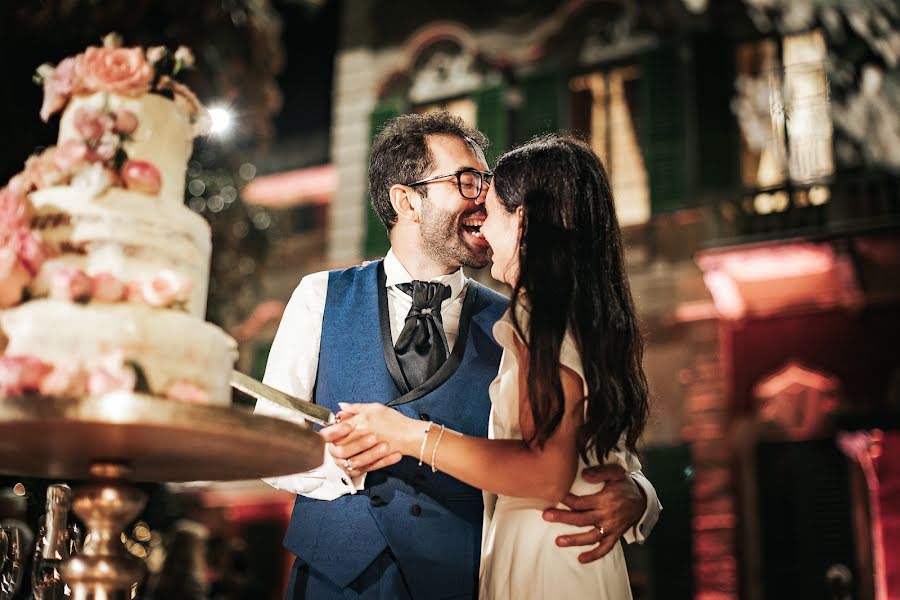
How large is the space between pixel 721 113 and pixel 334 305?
8947mm

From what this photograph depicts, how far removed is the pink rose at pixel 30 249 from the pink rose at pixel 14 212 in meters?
0.03

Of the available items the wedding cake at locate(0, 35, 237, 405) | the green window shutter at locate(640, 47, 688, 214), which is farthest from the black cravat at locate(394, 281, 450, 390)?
the green window shutter at locate(640, 47, 688, 214)

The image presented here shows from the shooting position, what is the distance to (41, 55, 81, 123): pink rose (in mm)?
Answer: 2162

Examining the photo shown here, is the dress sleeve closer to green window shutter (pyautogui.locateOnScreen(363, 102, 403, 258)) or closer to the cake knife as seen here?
the cake knife

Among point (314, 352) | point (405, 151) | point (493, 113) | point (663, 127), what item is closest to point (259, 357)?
point (493, 113)

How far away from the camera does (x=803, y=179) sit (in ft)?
34.5

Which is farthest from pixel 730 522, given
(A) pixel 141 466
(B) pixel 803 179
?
(A) pixel 141 466

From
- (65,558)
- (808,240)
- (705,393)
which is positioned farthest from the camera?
(705,393)

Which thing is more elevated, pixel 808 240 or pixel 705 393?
pixel 808 240

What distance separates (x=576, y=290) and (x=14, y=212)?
131 cm

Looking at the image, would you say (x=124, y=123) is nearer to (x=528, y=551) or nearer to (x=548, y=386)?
(x=548, y=386)

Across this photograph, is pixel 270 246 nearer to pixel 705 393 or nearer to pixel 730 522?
pixel 705 393

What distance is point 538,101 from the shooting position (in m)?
12.3

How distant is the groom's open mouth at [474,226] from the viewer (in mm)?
3410
